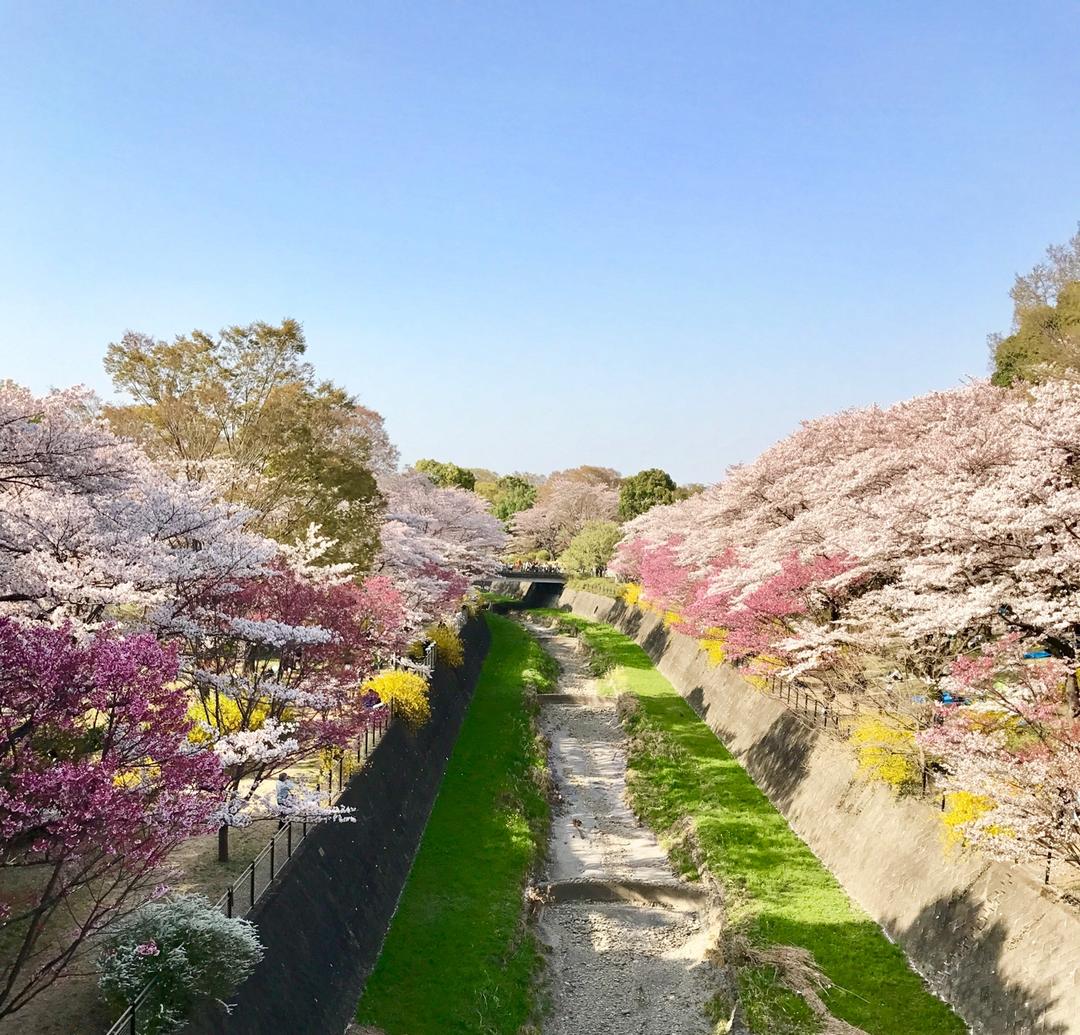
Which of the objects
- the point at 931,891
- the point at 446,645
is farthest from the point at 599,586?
the point at 931,891

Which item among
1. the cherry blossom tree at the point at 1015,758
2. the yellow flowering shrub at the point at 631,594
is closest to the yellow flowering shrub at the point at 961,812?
the cherry blossom tree at the point at 1015,758

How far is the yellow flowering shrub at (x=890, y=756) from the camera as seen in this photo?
19.7m

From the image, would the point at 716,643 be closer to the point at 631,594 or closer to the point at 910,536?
the point at 910,536

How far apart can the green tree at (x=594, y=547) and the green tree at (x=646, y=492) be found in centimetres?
274

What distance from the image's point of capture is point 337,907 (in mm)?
15891

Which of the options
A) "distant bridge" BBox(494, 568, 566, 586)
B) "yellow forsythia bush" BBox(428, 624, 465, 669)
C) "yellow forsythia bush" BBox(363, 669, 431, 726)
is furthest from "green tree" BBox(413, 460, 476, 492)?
"yellow forsythia bush" BBox(363, 669, 431, 726)

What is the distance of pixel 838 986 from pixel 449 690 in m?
21.7

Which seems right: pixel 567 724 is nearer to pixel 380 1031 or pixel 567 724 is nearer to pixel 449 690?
pixel 449 690

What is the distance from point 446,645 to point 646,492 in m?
48.5

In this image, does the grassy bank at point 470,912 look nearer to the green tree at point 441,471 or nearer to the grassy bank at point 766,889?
the grassy bank at point 766,889

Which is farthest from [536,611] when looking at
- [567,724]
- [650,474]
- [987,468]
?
[987,468]

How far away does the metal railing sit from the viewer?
10.0 metres

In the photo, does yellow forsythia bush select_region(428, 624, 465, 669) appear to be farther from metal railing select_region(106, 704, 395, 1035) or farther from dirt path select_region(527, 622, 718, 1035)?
metal railing select_region(106, 704, 395, 1035)

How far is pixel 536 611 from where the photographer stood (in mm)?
84375
